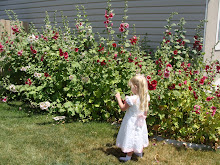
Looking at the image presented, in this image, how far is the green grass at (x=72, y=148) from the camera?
3.26 meters

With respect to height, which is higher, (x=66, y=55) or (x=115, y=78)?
(x=66, y=55)

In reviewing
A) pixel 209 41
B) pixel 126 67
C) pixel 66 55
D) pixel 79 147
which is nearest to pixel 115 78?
pixel 126 67

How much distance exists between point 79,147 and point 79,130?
22.5 inches

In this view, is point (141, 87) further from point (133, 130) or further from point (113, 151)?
point (113, 151)

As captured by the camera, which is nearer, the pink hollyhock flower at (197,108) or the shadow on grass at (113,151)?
the shadow on grass at (113,151)

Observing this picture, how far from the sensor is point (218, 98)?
12.9 ft

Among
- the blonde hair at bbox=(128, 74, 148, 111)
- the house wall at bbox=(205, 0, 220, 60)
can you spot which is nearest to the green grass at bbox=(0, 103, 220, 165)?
the blonde hair at bbox=(128, 74, 148, 111)

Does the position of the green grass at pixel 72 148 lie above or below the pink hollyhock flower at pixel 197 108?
below

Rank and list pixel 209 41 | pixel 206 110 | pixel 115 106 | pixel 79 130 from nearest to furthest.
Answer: pixel 206 110
pixel 79 130
pixel 115 106
pixel 209 41

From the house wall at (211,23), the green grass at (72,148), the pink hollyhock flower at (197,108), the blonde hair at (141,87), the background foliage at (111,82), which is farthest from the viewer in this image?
the house wall at (211,23)

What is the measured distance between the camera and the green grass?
10.7 ft

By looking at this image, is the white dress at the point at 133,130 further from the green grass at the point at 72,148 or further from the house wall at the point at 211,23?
the house wall at the point at 211,23

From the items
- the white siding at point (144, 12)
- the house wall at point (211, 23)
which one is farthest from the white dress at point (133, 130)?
the white siding at point (144, 12)

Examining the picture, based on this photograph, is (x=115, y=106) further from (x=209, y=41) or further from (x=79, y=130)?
(x=209, y=41)
